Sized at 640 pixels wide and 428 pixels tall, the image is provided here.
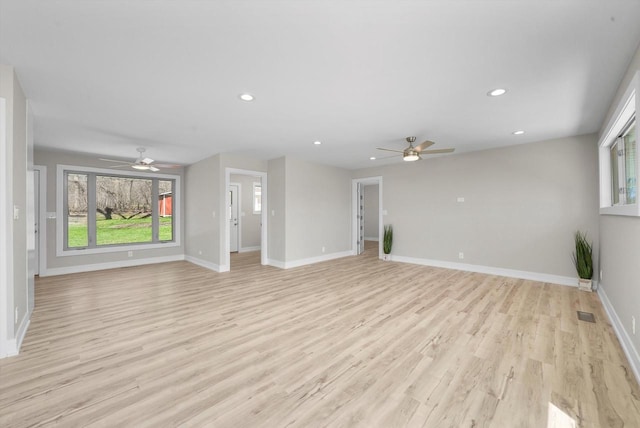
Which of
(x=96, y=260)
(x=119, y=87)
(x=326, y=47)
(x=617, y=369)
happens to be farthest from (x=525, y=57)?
(x=96, y=260)

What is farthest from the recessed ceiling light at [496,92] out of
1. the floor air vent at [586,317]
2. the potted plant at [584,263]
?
the potted plant at [584,263]

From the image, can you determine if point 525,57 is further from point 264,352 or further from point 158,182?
point 158,182

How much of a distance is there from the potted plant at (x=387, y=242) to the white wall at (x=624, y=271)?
3.58 m

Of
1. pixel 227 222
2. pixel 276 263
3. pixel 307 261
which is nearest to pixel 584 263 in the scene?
pixel 307 261

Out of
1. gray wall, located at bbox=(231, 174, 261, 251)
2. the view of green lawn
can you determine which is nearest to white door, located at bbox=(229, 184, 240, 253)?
gray wall, located at bbox=(231, 174, 261, 251)

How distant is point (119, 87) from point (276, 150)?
2775 mm

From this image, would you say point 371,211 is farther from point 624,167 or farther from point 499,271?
point 624,167

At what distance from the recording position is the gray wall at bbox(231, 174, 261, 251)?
800 cm

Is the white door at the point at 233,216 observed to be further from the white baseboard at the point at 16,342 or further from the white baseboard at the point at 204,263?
the white baseboard at the point at 16,342

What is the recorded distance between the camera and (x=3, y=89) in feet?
7.10

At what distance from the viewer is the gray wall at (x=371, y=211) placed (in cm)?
1046

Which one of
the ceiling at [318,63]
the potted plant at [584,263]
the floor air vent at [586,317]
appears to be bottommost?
the floor air vent at [586,317]

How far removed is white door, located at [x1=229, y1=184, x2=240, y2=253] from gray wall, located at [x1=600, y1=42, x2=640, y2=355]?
299 inches

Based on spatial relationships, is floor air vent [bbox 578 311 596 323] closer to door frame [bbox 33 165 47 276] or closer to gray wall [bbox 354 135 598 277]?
gray wall [bbox 354 135 598 277]
